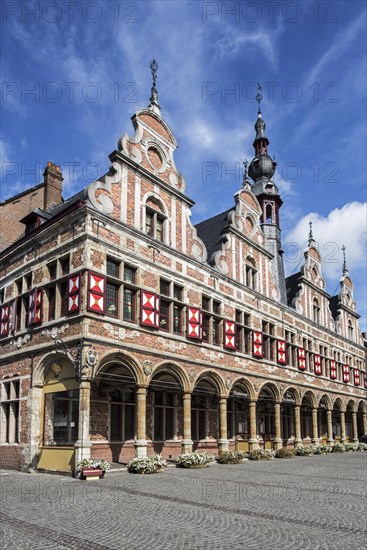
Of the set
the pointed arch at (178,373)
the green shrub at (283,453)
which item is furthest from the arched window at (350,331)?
the pointed arch at (178,373)

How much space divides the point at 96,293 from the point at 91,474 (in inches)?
223

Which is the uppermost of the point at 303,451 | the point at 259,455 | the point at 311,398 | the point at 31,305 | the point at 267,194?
the point at 267,194

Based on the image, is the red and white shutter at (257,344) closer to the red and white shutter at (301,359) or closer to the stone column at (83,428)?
the red and white shutter at (301,359)

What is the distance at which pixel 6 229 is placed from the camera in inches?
1067

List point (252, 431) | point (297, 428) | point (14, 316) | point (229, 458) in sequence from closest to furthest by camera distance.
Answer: point (14, 316), point (229, 458), point (252, 431), point (297, 428)

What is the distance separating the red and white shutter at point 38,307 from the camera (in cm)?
1814

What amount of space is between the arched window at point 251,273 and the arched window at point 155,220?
24.5 ft

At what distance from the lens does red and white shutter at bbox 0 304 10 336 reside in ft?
67.7

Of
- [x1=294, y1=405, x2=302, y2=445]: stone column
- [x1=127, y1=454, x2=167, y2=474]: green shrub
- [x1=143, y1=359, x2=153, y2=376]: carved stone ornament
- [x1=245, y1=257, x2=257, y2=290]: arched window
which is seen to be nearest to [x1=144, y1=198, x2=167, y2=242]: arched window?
[x1=143, y1=359, x2=153, y2=376]: carved stone ornament

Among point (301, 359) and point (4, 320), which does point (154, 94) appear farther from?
point (301, 359)

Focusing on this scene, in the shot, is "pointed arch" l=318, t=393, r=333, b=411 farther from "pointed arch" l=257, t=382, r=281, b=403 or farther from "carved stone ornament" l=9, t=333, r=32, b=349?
"carved stone ornament" l=9, t=333, r=32, b=349

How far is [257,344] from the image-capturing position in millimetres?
26391

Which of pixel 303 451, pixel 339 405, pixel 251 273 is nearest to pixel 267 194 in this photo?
pixel 251 273

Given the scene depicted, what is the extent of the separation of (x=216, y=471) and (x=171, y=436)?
4.78 metres
